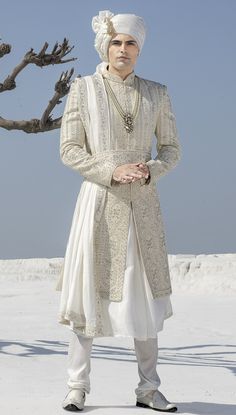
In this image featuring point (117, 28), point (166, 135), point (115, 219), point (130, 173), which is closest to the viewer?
point (130, 173)

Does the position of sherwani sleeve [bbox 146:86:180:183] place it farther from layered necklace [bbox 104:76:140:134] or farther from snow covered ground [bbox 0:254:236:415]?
snow covered ground [bbox 0:254:236:415]

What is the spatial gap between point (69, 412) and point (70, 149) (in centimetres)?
167

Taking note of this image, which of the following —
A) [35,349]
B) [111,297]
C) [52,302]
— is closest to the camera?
[111,297]

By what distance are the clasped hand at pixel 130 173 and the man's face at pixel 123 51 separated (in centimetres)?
69

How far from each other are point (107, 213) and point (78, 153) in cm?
43

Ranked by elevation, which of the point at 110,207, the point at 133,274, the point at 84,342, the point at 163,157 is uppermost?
the point at 163,157

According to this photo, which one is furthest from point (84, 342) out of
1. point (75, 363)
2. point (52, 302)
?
point (52, 302)

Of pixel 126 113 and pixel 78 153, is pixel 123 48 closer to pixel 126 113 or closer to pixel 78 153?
pixel 126 113

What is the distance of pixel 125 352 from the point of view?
965 centimetres

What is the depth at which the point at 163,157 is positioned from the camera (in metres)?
5.48

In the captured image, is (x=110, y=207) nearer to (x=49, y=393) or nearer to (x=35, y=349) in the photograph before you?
(x=49, y=393)

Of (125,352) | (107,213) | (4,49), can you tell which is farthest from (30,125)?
(107,213)

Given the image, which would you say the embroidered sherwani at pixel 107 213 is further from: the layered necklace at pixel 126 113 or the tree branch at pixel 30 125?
the tree branch at pixel 30 125

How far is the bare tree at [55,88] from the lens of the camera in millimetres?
9074
